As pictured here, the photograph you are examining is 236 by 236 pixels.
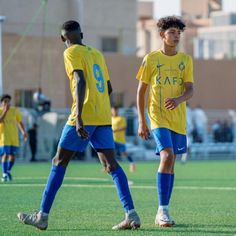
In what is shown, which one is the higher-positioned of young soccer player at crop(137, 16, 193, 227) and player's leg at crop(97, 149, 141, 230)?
young soccer player at crop(137, 16, 193, 227)

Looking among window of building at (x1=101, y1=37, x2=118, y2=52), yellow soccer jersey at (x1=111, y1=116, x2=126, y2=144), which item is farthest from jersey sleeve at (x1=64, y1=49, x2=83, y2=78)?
window of building at (x1=101, y1=37, x2=118, y2=52)

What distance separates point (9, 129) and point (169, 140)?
1132 centimetres

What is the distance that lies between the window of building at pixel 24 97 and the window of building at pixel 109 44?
22.4 ft

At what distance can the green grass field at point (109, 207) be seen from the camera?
33.7ft

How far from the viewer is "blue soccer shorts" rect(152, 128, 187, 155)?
35.9 ft

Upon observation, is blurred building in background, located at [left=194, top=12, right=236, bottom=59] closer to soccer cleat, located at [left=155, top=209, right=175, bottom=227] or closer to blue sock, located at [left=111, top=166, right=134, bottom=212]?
soccer cleat, located at [left=155, top=209, right=175, bottom=227]

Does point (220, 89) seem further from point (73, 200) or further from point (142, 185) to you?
point (73, 200)

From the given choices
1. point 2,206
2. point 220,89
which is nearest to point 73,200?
point 2,206

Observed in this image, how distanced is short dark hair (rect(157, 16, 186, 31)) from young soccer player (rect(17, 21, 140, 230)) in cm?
101

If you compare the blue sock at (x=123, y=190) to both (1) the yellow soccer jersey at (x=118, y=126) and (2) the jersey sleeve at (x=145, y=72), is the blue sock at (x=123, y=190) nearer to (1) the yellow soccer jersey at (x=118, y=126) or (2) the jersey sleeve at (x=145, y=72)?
(2) the jersey sleeve at (x=145, y=72)

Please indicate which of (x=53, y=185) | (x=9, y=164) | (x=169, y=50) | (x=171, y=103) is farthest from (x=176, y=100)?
(x=9, y=164)

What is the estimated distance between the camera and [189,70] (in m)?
11.2

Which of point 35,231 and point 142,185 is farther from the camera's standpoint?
point 142,185

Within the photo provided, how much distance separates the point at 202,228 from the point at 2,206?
3.90 meters
